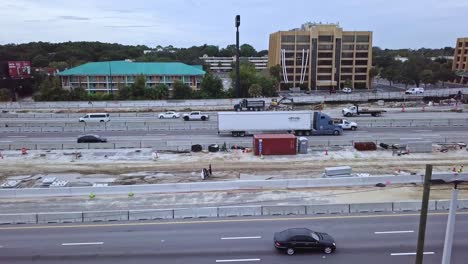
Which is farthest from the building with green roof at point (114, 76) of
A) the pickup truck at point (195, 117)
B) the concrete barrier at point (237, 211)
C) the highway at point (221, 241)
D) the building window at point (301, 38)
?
the highway at point (221, 241)

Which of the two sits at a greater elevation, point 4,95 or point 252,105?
point 4,95

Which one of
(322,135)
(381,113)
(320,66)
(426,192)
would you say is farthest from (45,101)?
(426,192)

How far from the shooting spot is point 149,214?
856 inches

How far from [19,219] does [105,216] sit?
441 cm

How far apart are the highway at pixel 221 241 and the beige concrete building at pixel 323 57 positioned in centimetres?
8935

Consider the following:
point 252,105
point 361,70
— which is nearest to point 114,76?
point 252,105

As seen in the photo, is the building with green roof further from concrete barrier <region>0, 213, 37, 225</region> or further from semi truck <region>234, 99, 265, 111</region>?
concrete barrier <region>0, 213, 37, 225</region>

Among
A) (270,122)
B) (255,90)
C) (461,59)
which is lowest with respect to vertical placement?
(270,122)

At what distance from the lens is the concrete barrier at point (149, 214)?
2170cm

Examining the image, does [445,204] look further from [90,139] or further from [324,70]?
[324,70]

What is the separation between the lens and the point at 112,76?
317 ft

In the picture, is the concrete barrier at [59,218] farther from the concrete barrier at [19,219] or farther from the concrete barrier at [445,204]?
the concrete barrier at [445,204]

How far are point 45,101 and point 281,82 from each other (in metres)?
58.7

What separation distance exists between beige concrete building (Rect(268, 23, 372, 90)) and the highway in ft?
293
